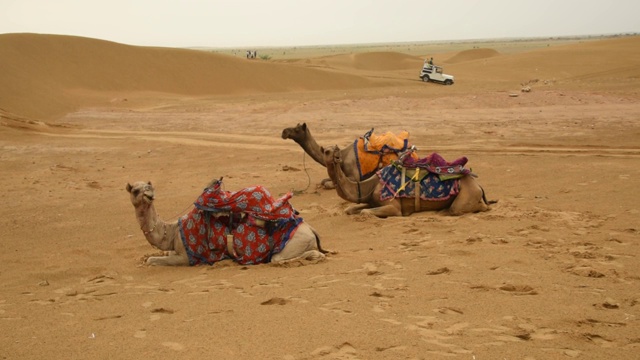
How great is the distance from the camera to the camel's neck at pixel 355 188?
1045cm

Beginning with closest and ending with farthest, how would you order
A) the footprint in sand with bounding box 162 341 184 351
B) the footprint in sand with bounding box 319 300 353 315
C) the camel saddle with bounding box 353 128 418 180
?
1. the footprint in sand with bounding box 162 341 184 351
2. the footprint in sand with bounding box 319 300 353 315
3. the camel saddle with bounding box 353 128 418 180

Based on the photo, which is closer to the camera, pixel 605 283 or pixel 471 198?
pixel 605 283

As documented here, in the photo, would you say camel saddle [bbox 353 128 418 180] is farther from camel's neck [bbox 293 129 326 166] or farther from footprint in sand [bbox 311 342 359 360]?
footprint in sand [bbox 311 342 359 360]

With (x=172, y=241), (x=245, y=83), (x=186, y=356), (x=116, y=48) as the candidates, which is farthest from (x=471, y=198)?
(x=116, y=48)

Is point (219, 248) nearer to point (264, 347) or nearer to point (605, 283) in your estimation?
point (264, 347)

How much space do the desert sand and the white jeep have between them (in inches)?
702

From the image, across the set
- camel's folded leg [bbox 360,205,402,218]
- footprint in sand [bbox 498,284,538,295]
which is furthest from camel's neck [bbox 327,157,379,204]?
footprint in sand [bbox 498,284,538,295]

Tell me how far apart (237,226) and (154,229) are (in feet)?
3.08

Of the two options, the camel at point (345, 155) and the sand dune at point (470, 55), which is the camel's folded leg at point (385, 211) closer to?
the camel at point (345, 155)

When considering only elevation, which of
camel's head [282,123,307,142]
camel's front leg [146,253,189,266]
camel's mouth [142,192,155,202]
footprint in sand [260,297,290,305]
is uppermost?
camel's head [282,123,307,142]

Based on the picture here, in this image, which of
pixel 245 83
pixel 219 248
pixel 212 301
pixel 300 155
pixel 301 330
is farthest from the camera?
pixel 245 83

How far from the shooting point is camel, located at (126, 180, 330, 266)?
26.0 ft

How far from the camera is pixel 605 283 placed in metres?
6.52

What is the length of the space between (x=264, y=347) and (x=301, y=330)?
402 millimetres
